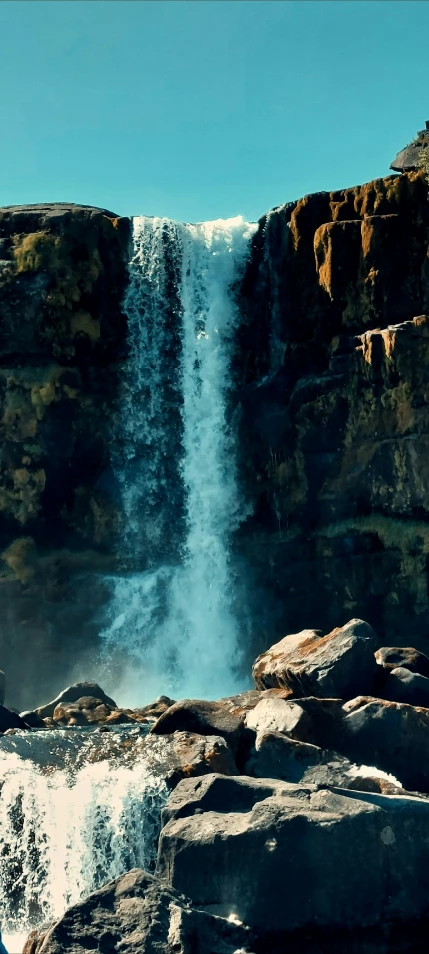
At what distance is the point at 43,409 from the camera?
4772 centimetres

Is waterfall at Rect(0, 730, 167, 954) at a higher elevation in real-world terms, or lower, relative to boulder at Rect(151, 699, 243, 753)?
lower

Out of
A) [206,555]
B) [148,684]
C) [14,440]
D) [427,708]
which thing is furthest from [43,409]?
[427,708]

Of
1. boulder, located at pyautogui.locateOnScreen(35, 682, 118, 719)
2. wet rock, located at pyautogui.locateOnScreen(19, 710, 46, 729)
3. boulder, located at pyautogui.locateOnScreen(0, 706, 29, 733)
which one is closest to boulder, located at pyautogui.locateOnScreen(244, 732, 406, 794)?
boulder, located at pyautogui.locateOnScreen(0, 706, 29, 733)

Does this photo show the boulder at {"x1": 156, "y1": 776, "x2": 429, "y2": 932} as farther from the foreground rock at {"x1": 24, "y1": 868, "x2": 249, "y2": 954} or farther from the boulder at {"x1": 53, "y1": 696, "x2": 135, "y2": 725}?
the boulder at {"x1": 53, "y1": 696, "x2": 135, "y2": 725}

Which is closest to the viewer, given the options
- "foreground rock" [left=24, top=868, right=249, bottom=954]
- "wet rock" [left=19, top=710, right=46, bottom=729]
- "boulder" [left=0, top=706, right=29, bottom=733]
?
"foreground rock" [left=24, top=868, right=249, bottom=954]

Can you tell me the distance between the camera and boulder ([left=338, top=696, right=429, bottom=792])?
2378 cm

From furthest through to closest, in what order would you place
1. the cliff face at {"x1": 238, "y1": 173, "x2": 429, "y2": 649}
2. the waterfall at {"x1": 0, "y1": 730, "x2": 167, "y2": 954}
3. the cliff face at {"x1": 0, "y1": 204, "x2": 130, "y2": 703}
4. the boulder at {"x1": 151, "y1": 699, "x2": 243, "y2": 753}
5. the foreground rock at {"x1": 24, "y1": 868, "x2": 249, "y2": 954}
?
the cliff face at {"x1": 0, "y1": 204, "x2": 130, "y2": 703} < the cliff face at {"x1": 238, "y1": 173, "x2": 429, "y2": 649} < the boulder at {"x1": 151, "y1": 699, "x2": 243, "y2": 753} < the waterfall at {"x1": 0, "y1": 730, "x2": 167, "y2": 954} < the foreground rock at {"x1": 24, "y1": 868, "x2": 249, "y2": 954}

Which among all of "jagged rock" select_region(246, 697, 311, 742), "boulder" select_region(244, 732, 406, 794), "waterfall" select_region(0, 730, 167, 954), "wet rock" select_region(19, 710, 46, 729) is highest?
"wet rock" select_region(19, 710, 46, 729)

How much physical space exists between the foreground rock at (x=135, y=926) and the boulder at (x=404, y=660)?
50.1ft

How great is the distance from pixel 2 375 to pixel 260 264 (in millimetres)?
12909

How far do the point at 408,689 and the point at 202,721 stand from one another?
552 centimetres

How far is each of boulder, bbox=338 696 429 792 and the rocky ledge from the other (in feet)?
0.08

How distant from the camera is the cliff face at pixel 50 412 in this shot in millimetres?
47844

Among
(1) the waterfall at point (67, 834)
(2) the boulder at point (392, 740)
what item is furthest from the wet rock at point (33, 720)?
(2) the boulder at point (392, 740)
